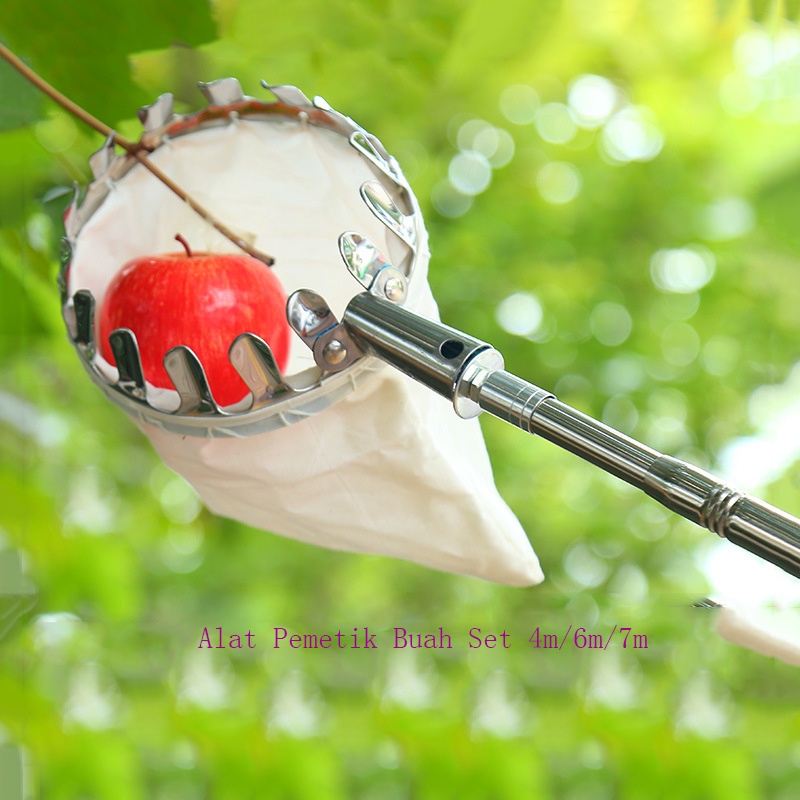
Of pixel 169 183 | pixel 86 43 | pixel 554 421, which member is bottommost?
pixel 554 421

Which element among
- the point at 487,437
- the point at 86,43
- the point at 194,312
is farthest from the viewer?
the point at 487,437

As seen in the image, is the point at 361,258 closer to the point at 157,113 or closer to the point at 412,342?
the point at 412,342

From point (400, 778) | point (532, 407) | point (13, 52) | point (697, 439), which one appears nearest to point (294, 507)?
point (532, 407)

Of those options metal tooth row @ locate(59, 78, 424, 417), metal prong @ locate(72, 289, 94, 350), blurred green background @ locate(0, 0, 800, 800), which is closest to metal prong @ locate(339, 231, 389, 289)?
metal tooth row @ locate(59, 78, 424, 417)

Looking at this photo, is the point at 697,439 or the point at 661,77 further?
the point at 697,439

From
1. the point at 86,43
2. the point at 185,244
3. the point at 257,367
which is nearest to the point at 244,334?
the point at 257,367

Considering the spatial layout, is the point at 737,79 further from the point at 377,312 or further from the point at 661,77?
the point at 377,312

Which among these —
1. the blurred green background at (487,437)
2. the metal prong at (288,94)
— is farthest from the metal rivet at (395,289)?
the blurred green background at (487,437)

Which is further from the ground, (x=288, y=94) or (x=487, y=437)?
(x=288, y=94)
